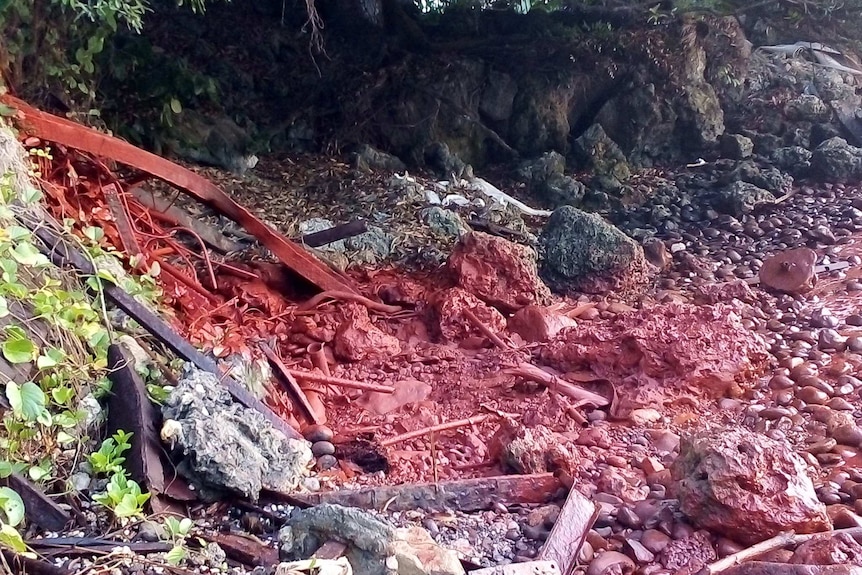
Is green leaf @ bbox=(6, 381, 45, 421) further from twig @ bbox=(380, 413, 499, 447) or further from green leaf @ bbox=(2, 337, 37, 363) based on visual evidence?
twig @ bbox=(380, 413, 499, 447)

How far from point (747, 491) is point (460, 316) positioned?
6.93 feet

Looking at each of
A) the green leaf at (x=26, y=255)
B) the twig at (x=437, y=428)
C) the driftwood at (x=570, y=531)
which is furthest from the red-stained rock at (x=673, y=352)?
the green leaf at (x=26, y=255)

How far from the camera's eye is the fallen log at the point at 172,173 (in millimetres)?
3377

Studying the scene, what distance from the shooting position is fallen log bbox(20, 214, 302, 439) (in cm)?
256

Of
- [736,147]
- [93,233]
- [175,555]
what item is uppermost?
[736,147]

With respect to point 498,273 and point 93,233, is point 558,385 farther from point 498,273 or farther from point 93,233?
point 93,233

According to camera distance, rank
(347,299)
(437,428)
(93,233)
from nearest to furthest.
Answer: (93,233), (437,428), (347,299)

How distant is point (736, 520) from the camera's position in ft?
6.84

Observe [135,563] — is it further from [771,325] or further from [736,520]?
[771,325]

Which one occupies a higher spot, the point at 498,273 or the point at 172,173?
the point at 172,173

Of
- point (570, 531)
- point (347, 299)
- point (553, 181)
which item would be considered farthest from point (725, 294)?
point (553, 181)

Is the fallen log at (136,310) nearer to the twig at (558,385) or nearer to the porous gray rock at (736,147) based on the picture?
the twig at (558,385)

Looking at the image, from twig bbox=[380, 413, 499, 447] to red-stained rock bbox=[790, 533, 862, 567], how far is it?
1.33 m

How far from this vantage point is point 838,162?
6.96 m
